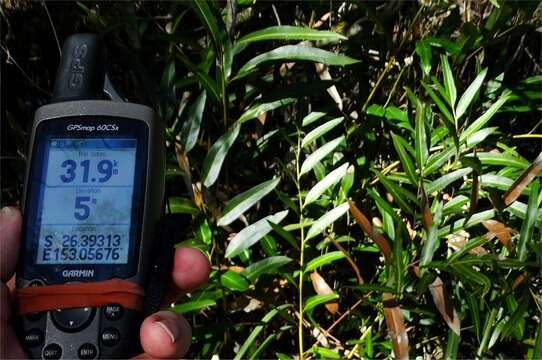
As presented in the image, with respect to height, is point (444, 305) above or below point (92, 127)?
below

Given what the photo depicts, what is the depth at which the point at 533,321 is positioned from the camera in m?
1.76

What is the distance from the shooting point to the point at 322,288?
165 cm

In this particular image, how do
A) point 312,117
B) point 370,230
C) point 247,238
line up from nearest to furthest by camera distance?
point 370,230 → point 247,238 → point 312,117

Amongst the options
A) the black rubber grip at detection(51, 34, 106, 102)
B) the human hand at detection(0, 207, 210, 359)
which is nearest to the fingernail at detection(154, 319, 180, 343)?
the human hand at detection(0, 207, 210, 359)

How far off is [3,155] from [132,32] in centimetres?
50

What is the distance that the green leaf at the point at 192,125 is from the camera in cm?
163

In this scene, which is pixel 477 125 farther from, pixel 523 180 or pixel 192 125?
pixel 192 125

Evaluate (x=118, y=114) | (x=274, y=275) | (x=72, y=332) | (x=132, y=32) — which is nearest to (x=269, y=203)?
(x=274, y=275)

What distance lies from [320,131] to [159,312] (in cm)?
57

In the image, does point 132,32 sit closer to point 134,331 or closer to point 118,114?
point 118,114

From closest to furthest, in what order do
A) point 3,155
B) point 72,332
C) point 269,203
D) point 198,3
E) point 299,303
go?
point 72,332, point 198,3, point 299,303, point 269,203, point 3,155

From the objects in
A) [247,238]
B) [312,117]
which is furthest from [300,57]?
[247,238]

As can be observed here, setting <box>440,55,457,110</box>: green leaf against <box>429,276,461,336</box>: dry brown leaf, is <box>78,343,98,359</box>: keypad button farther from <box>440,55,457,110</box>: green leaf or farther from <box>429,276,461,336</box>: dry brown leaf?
<box>440,55,457,110</box>: green leaf

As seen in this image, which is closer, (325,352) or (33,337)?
(33,337)
